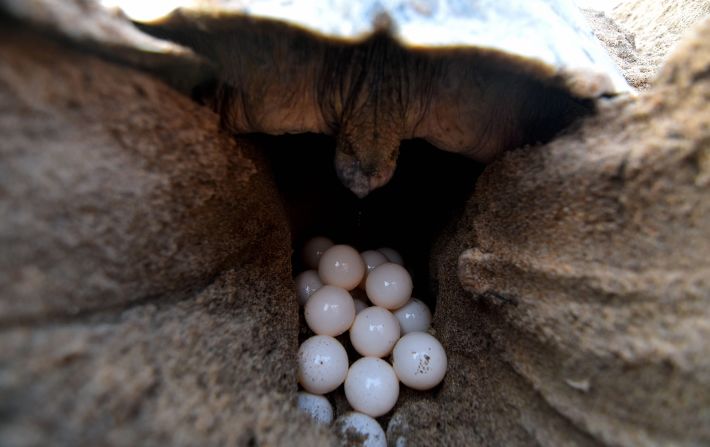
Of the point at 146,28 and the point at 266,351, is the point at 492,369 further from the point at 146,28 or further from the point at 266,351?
the point at 146,28

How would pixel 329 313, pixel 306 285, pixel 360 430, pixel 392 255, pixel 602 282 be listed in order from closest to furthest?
pixel 602 282 < pixel 360 430 < pixel 329 313 < pixel 306 285 < pixel 392 255

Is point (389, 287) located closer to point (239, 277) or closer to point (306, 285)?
point (306, 285)

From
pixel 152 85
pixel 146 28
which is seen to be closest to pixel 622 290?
pixel 152 85

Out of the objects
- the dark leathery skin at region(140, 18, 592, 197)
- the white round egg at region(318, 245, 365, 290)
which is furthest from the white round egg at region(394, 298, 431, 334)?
the dark leathery skin at region(140, 18, 592, 197)

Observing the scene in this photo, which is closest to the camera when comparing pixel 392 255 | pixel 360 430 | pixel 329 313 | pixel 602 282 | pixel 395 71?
pixel 602 282

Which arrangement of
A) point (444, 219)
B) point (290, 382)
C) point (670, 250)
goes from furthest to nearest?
point (444, 219)
point (290, 382)
point (670, 250)

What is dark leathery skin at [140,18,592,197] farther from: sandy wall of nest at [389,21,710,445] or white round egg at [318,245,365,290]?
white round egg at [318,245,365,290]

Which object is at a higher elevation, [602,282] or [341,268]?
[602,282]

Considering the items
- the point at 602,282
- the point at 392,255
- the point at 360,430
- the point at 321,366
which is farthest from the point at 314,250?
the point at 602,282
